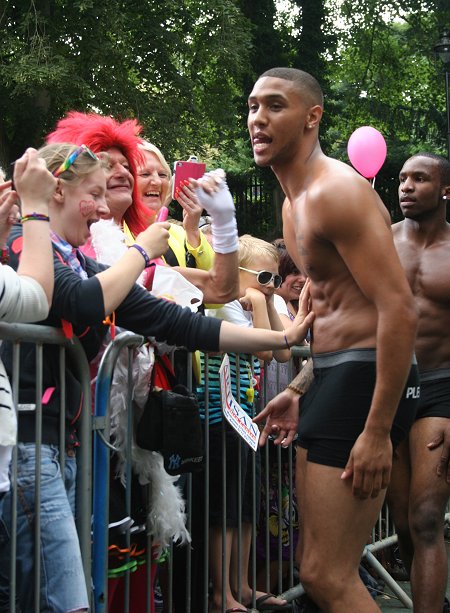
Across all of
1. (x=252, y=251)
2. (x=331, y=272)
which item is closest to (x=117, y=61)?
(x=252, y=251)

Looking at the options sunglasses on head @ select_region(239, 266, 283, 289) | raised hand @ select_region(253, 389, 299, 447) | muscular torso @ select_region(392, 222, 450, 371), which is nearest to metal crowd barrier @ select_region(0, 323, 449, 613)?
raised hand @ select_region(253, 389, 299, 447)

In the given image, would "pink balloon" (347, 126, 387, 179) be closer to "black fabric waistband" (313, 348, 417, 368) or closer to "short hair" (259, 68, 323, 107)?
"short hair" (259, 68, 323, 107)

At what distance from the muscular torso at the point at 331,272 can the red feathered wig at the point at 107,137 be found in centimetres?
99

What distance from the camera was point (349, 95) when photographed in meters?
28.8

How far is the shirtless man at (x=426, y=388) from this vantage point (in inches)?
183

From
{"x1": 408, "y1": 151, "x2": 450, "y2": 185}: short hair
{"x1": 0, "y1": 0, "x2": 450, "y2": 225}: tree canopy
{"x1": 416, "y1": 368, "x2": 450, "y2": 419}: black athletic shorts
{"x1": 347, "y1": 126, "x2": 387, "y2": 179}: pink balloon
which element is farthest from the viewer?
{"x1": 0, "y1": 0, "x2": 450, "y2": 225}: tree canopy

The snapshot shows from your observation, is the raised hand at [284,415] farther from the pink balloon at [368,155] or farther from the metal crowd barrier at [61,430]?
the pink balloon at [368,155]

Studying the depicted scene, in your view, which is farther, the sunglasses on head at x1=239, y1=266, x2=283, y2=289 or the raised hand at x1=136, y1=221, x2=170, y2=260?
the sunglasses on head at x1=239, y1=266, x2=283, y2=289

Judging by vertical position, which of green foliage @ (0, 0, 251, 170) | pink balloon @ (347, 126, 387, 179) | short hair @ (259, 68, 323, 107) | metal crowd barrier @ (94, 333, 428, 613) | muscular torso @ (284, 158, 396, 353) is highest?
green foliage @ (0, 0, 251, 170)

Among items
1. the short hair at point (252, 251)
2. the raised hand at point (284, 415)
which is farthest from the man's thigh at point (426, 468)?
the short hair at point (252, 251)

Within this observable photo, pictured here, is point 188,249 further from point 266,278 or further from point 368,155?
point 368,155

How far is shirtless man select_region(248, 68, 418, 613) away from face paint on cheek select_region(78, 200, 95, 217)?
2.43ft

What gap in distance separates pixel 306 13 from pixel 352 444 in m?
22.8

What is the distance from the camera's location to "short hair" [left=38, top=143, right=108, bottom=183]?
3416mm
